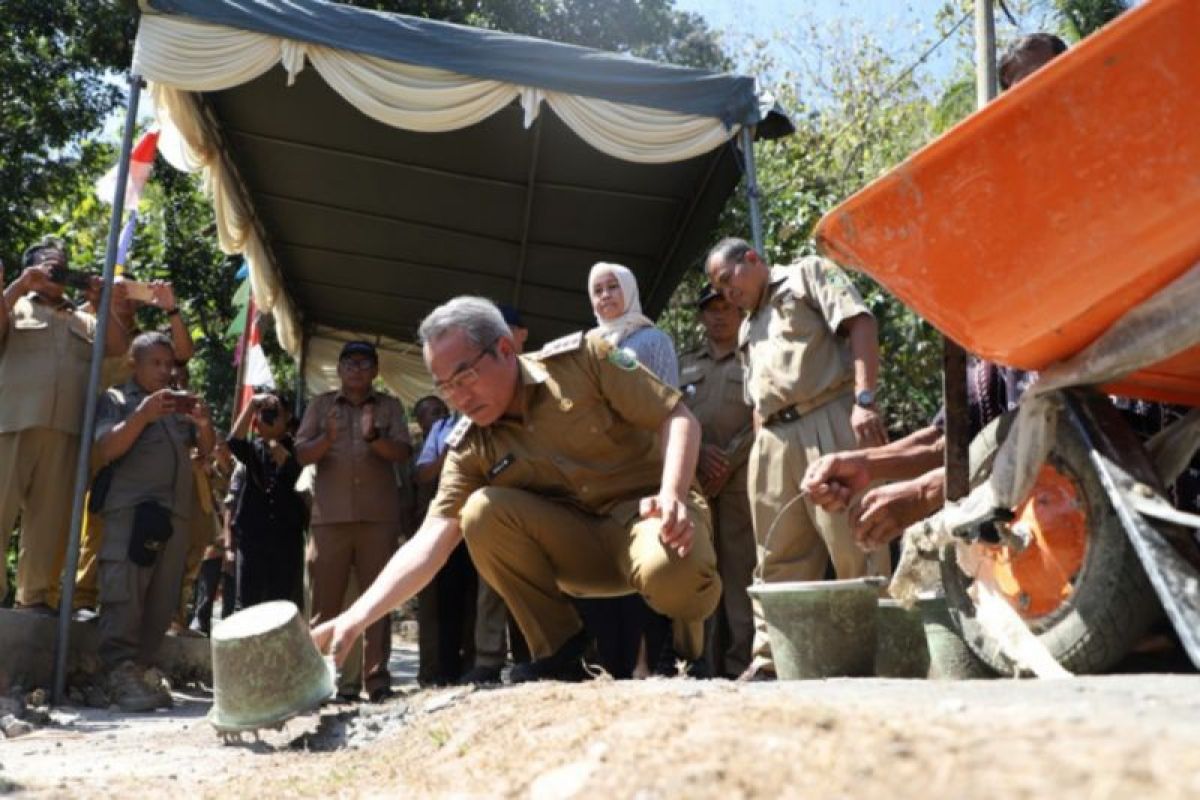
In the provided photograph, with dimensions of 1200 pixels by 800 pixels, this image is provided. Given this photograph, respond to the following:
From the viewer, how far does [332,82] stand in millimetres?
5887

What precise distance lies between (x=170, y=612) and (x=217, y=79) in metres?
2.47

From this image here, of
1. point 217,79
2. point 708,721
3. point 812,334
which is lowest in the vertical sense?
point 708,721

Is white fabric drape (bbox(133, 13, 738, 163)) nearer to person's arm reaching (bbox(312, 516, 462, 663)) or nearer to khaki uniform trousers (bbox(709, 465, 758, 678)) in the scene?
khaki uniform trousers (bbox(709, 465, 758, 678))

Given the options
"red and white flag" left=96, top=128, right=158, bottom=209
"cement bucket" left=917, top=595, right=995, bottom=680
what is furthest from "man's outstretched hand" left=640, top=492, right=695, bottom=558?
"red and white flag" left=96, top=128, right=158, bottom=209

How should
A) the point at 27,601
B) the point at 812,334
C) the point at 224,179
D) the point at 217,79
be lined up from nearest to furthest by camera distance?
the point at 812,334, the point at 27,601, the point at 217,79, the point at 224,179

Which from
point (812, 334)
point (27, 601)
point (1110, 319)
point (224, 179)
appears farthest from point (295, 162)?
point (1110, 319)

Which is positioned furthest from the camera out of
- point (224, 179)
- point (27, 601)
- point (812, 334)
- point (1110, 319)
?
point (224, 179)

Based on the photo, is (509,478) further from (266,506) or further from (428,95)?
(266,506)

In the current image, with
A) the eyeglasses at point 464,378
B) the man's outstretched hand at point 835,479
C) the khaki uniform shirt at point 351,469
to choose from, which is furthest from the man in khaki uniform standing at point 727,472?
the man's outstretched hand at point 835,479

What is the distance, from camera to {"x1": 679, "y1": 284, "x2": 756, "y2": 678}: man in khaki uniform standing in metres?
5.30

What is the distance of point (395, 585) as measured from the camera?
3.61m

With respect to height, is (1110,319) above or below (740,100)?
below

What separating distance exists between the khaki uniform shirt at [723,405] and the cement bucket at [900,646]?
7.09ft

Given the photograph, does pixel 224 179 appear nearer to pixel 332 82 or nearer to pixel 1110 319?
pixel 332 82
